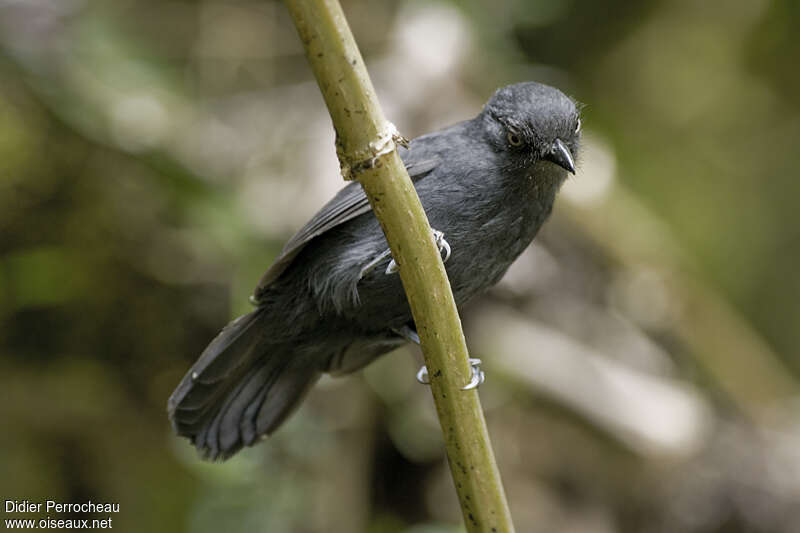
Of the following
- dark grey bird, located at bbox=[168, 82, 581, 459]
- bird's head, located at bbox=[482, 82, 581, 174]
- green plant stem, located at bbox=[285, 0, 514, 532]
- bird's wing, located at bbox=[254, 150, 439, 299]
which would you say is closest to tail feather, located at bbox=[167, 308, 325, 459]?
dark grey bird, located at bbox=[168, 82, 581, 459]

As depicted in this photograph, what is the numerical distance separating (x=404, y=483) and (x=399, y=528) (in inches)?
9.9

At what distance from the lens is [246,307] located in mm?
4285

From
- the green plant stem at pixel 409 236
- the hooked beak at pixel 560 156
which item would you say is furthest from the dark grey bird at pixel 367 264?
the green plant stem at pixel 409 236

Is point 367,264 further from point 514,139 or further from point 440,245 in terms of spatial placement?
point 514,139

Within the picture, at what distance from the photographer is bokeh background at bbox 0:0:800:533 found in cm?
468

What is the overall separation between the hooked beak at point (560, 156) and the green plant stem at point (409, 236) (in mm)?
1066

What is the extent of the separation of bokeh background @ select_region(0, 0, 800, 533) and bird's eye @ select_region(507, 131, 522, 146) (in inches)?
69.5

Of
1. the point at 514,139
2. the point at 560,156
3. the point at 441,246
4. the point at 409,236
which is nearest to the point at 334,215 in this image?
the point at 441,246

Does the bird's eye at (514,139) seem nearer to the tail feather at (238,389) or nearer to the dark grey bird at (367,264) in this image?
the dark grey bird at (367,264)

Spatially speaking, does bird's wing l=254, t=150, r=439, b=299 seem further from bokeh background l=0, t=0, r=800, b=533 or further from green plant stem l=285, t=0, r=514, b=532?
bokeh background l=0, t=0, r=800, b=533

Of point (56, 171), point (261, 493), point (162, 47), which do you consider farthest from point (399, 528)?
point (162, 47)

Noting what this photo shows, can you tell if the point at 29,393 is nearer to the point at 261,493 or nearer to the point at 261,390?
the point at 261,493

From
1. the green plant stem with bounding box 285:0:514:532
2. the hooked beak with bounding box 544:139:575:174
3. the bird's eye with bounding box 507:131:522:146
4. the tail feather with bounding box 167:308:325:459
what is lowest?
the green plant stem with bounding box 285:0:514:532

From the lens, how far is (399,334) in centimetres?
326
